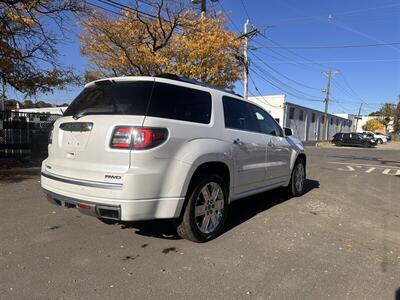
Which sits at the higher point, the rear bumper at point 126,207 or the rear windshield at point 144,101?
the rear windshield at point 144,101

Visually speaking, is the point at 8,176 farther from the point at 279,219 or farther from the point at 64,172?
the point at 279,219

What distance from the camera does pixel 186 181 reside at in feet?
14.1

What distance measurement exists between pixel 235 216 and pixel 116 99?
2.82 meters

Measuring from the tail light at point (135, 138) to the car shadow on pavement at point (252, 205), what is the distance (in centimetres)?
200

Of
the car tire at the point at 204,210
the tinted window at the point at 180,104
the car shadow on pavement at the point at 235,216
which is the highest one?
the tinted window at the point at 180,104

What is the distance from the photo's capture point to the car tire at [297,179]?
757cm

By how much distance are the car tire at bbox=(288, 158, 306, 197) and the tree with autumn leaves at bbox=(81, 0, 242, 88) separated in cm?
1115

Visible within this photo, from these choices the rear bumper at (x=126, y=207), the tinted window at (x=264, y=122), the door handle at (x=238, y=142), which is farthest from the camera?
the tinted window at (x=264, y=122)

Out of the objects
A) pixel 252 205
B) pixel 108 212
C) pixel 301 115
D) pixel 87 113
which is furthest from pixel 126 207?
pixel 301 115

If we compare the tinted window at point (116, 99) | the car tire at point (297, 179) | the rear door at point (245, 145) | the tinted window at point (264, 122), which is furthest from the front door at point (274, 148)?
the tinted window at point (116, 99)

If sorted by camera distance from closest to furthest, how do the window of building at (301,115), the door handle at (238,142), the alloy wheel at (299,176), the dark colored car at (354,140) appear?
the door handle at (238,142) → the alloy wheel at (299,176) → the dark colored car at (354,140) → the window of building at (301,115)

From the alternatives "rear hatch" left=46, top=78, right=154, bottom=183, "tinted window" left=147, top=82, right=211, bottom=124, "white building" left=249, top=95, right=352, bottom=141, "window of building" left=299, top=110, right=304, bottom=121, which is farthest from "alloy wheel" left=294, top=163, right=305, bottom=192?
"window of building" left=299, top=110, right=304, bottom=121

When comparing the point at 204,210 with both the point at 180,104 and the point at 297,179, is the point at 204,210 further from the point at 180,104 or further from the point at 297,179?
the point at 297,179

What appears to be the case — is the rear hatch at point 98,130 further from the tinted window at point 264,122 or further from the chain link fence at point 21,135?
the chain link fence at point 21,135
